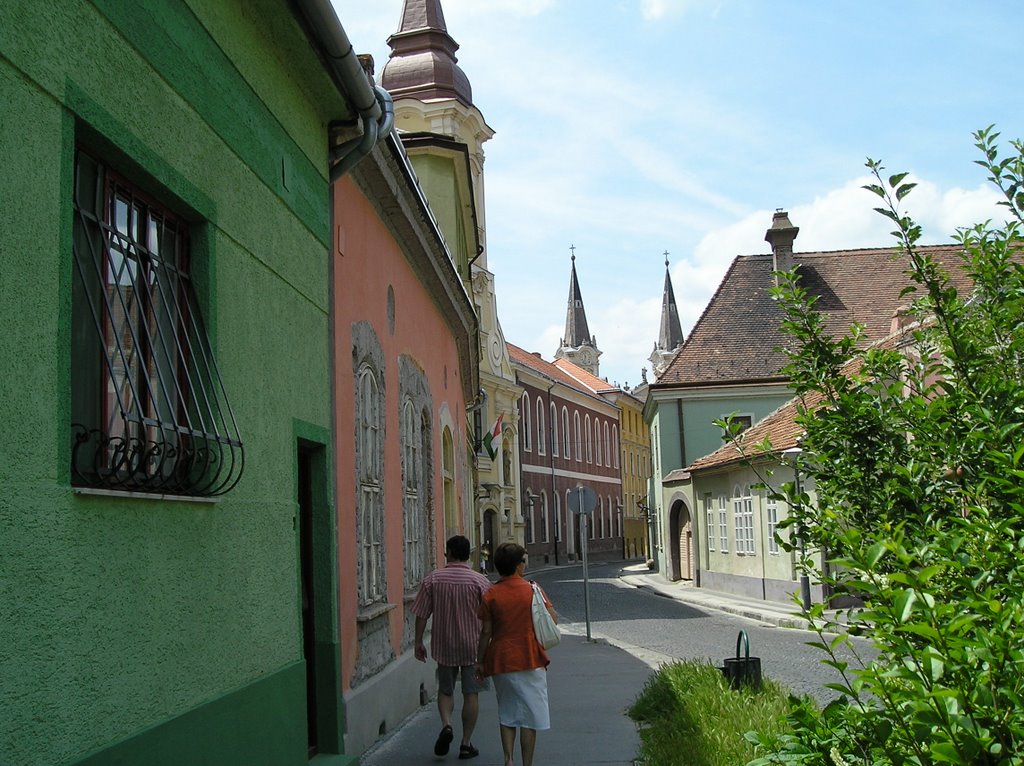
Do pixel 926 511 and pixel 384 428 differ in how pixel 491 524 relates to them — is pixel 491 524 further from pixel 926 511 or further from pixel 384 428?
pixel 926 511

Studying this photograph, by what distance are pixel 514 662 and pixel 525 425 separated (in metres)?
48.1

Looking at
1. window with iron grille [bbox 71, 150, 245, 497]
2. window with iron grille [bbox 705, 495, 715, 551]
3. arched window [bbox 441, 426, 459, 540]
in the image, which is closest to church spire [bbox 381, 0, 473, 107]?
window with iron grille [bbox 705, 495, 715, 551]

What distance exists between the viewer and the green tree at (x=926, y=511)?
2828 millimetres

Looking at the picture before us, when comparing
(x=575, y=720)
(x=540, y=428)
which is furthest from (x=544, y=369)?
(x=575, y=720)

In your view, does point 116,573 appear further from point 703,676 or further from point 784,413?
point 784,413

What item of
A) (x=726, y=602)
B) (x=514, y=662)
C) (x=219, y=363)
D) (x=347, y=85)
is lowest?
(x=726, y=602)

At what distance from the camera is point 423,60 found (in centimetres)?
3353

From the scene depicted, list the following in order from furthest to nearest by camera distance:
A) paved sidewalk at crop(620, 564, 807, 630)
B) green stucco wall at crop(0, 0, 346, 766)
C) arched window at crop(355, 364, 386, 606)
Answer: paved sidewalk at crop(620, 564, 807, 630)
arched window at crop(355, 364, 386, 606)
green stucco wall at crop(0, 0, 346, 766)

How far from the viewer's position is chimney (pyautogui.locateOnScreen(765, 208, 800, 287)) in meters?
37.5

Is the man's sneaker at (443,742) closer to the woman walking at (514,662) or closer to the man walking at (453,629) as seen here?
the man walking at (453,629)

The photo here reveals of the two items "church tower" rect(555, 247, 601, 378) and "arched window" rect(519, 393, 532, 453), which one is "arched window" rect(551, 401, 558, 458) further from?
"church tower" rect(555, 247, 601, 378)

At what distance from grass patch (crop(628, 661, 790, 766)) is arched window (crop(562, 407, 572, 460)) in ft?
167

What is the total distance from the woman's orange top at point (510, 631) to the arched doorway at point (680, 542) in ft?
96.2

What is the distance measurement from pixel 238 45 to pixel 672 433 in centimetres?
3397
